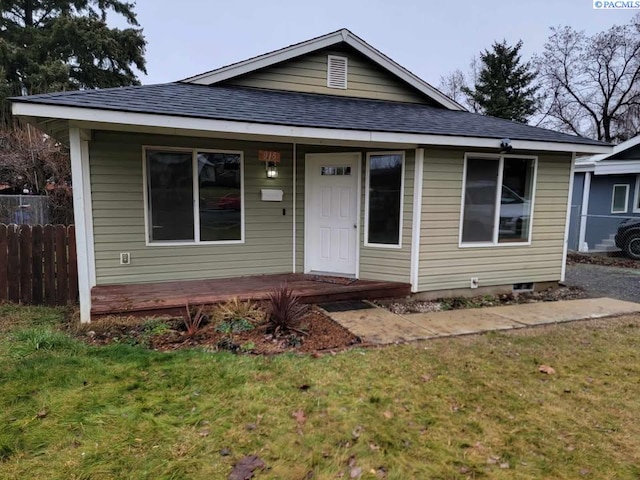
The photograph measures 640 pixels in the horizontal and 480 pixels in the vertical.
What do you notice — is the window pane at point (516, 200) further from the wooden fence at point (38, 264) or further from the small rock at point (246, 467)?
the wooden fence at point (38, 264)

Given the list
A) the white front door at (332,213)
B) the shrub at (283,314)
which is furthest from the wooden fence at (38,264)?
the white front door at (332,213)

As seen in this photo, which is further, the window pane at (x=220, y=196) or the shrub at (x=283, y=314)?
the window pane at (x=220, y=196)

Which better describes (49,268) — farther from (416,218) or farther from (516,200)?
(516,200)

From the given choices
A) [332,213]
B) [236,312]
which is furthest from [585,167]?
[236,312]

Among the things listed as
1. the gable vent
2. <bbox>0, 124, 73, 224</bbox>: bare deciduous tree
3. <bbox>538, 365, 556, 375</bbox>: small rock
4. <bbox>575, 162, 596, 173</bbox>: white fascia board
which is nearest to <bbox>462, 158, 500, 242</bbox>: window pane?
the gable vent

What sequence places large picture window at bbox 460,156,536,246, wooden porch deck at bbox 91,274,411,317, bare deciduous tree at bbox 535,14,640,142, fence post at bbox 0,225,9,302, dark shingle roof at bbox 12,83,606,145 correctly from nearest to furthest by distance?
dark shingle roof at bbox 12,83,606,145 < wooden porch deck at bbox 91,274,411,317 < fence post at bbox 0,225,9,302 < large picture window at bbox 460,156,536,246 < bare deciduous tree at bbox 535,14,640,142

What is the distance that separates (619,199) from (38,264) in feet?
50.3

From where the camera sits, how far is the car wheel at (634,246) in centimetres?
1103

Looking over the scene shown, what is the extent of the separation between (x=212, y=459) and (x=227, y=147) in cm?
493

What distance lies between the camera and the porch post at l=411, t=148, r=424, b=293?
5980mm

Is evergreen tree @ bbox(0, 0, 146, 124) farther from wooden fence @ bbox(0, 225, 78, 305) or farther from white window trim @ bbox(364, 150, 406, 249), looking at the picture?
white window trim @ bbox(364, 150, 406, 249)

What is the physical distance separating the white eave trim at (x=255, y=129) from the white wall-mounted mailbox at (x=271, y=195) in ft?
3.22

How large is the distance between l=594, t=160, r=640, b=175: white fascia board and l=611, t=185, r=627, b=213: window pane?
716 millimetres

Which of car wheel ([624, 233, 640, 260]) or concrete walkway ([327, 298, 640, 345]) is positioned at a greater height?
car wheel ([624, 233, 640, 260])
